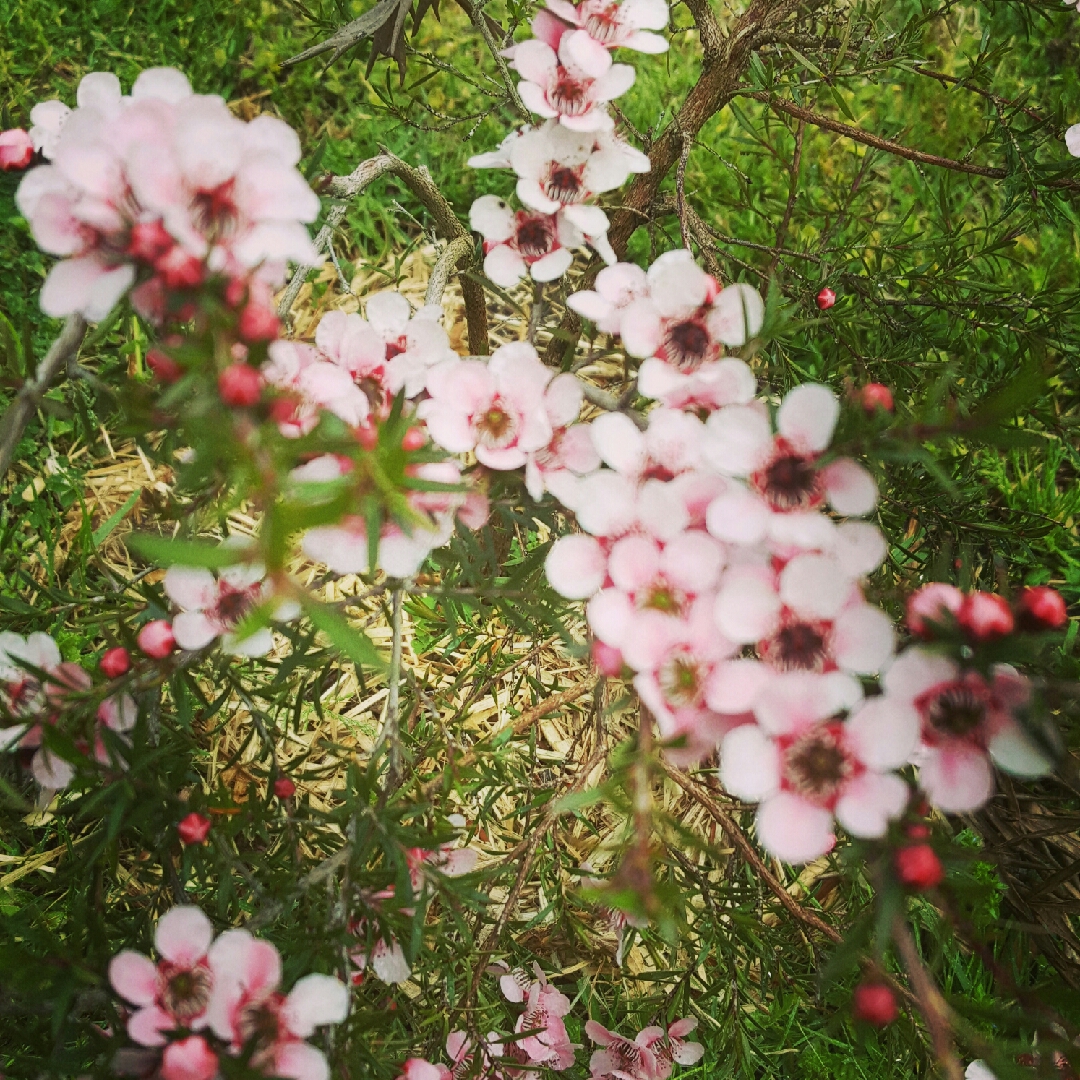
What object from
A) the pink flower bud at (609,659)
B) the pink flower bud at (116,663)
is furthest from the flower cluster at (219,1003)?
the pink flower bud at (609,659)

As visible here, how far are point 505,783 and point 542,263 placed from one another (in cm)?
77

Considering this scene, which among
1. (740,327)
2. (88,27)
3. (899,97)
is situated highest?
(740,327)

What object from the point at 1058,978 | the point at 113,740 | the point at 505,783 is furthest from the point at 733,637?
the point at 1058,978

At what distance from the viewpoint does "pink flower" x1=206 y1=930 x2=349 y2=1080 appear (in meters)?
0.69

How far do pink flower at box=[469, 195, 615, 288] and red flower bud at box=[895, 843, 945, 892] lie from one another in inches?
25.4

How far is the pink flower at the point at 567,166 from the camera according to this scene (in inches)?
35.3

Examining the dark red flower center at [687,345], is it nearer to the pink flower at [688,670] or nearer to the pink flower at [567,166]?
the pink flower at [567,166]

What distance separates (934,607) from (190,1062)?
0.66m

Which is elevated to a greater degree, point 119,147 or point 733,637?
point 119,147

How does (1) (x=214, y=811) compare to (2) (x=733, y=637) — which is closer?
(2) (x=733, y=637)

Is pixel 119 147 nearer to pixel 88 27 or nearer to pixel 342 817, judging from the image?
pixel 342 817

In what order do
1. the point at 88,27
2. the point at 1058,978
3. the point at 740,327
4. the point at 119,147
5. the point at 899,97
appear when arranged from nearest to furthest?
the point at 119,147
the point at 740,327
the point at 1058,978
the point at 88,27
the point at 899,97

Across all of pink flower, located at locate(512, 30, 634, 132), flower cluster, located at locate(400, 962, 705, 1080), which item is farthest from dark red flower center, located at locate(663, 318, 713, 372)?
flower cluster, located at locate(400, 962, 705, 1080)

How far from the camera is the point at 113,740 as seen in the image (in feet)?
2.77
